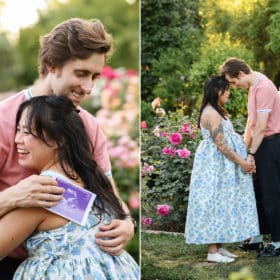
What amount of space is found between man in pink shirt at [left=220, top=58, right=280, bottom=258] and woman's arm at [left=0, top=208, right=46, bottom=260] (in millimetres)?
985

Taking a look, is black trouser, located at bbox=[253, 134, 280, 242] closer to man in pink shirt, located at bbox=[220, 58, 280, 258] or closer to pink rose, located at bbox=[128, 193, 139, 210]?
man in pink shirt, located at bbox=[220, 58, 280, 258]

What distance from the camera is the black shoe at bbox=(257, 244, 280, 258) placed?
272cm

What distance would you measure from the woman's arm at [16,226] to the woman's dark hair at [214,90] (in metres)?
0.94

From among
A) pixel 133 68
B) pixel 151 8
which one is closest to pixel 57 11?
pixel 133 68

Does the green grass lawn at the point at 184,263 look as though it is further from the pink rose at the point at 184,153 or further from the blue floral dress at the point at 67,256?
the blue floral dress at the point at 67,256

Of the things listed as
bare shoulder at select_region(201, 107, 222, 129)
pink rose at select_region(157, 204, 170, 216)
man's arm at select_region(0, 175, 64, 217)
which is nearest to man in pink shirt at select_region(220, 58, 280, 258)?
bare shoulder at select_region(201, 107, 222, 129)

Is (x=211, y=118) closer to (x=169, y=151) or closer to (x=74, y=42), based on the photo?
(x=169, y=151)

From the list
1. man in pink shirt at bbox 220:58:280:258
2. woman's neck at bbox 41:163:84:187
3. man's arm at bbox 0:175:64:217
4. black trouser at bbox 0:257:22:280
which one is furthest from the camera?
man in pink shirt at bbox 220:58:280:258

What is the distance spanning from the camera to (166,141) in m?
2.89

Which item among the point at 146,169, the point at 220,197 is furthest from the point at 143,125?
the point at 220,197

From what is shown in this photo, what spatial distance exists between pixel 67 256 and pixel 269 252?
0.95 metres

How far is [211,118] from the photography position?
2729 mm

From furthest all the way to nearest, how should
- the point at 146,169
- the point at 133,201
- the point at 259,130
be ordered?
the point at 133,201 < the point at 146,169 < the point at 259,130

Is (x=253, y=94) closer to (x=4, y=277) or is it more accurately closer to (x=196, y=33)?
(x=196, y=33)
